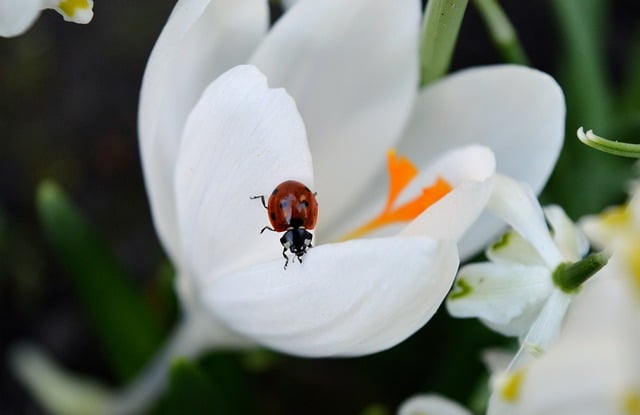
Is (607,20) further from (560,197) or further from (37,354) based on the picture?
(37,354)

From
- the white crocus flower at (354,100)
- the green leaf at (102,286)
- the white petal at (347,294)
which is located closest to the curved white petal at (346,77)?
the white crocus flower at (354,100)

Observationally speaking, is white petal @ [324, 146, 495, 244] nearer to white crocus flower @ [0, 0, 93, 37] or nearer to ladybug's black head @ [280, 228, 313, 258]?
ladybug's black head @ [280, 228, 313, 258]

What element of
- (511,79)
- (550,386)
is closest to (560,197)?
(511,79)

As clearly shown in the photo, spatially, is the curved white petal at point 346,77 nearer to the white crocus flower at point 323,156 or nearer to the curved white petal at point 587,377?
the white crocus flower at point 323,156

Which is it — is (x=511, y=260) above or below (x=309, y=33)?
below

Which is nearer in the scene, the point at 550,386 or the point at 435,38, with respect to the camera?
the point at 550,386

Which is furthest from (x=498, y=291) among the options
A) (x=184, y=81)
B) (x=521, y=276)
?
(x=184, y=81)

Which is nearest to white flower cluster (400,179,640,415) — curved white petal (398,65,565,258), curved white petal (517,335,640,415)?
curved white petal (517,335,640,415)
